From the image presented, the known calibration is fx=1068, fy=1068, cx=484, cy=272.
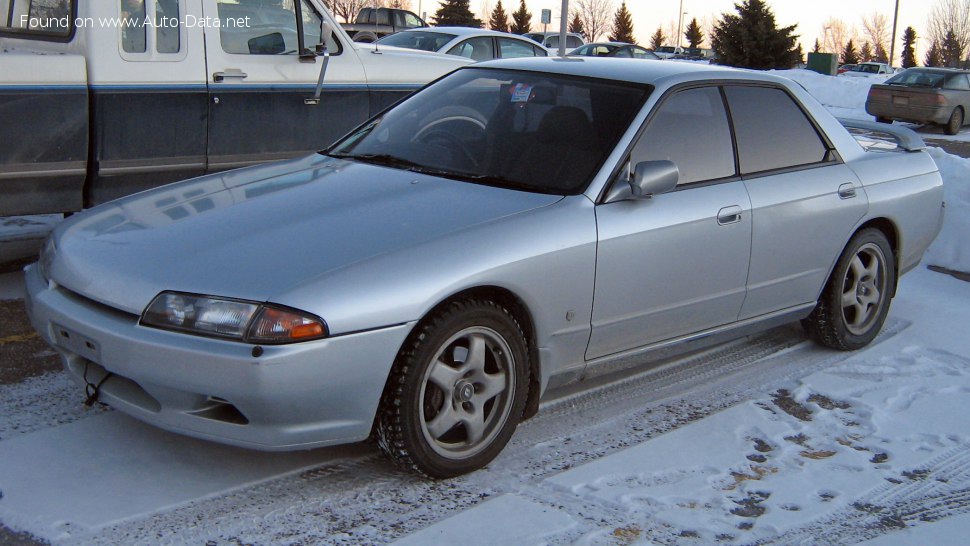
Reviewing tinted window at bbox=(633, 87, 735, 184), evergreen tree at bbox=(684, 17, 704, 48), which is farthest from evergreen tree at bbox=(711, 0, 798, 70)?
evergreen tree at bbox=(684, 17, 704, 48)

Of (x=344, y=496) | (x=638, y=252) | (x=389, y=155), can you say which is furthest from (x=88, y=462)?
(x=638, y=252)

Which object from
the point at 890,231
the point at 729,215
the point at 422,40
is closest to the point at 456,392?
the point at 729,215

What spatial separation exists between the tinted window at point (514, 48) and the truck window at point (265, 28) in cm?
669

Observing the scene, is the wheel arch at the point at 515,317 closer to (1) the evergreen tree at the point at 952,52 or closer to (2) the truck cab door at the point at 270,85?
(2) the truck cab door at the point at 270,85

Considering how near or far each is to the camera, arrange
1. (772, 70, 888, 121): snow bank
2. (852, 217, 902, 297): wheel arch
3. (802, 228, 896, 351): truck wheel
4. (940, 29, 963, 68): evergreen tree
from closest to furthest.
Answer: (802, 228, 896, 351): truck wheel, (852, 217, 902, 297): wheel arch, (772, 70, 888, 121): snow bank, (940, 29, 963, 68): evergreen tree

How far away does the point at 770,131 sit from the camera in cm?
523

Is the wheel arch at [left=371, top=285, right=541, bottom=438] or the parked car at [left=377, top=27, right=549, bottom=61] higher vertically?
the parked car at [left=377, top=27, right=549, bottom=61]

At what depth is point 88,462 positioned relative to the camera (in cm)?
383

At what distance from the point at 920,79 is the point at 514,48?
12357 mm

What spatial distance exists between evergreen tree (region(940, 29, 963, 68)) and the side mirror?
2554 inches

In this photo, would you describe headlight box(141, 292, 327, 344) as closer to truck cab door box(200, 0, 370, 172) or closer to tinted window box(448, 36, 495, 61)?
truck cab door box(200, 0, 370, 172)

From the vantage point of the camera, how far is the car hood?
356 centimetres

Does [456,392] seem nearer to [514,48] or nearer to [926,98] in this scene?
[514,48]

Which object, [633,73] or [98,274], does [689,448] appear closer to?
[633,73]
